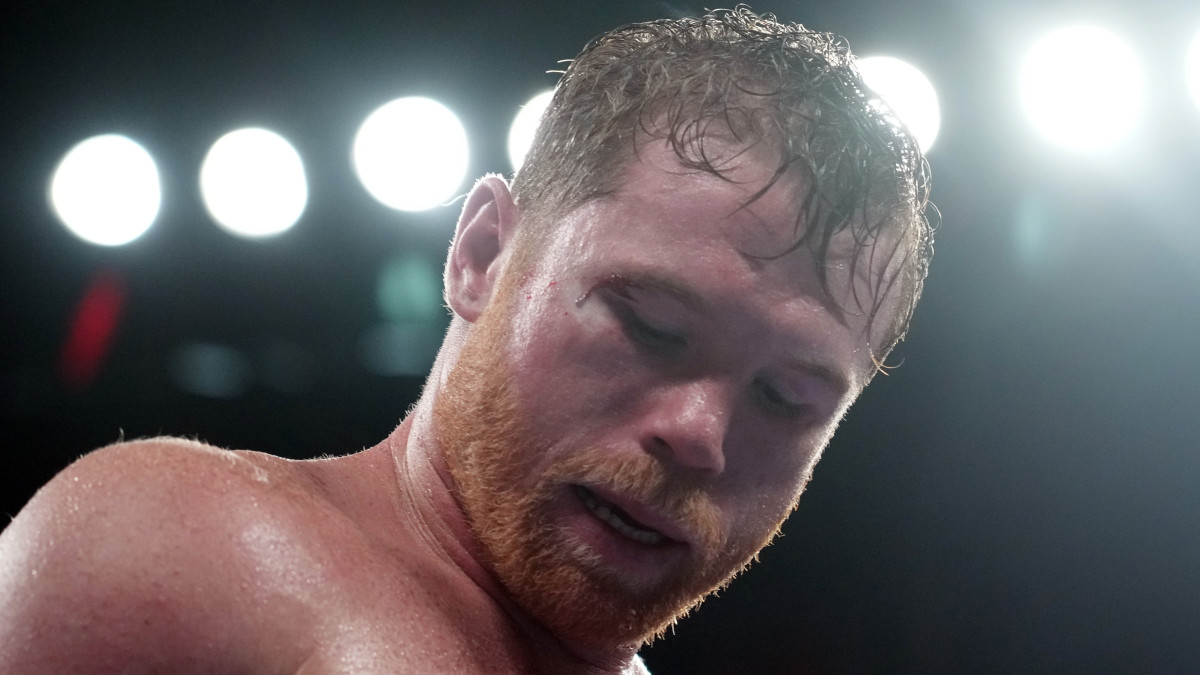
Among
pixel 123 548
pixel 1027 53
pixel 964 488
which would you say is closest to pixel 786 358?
pixel 123 548

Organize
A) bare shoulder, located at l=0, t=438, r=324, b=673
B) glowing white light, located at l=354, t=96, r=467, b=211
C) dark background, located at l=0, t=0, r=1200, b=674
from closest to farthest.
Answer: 1. bare shoulder, located at l=0, t=438, r=324, b=673
2. dark background, located at l=0, t=0, r=1200, b=674
3. glowing white light, located at l=354, t=96, r=467, b=211

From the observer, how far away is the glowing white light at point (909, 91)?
8.22ft

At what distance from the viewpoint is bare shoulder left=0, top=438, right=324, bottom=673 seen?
756 millimetres

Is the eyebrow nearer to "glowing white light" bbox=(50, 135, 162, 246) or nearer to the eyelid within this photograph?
the eyelid

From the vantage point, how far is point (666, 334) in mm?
1066

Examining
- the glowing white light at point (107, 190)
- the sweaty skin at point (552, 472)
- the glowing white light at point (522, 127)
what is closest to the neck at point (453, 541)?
the sweaty skin at point (552, 472)

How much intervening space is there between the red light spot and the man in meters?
2.03

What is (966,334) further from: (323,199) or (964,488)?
(323,199)

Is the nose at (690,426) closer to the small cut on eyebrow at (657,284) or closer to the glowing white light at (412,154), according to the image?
the small cut on eyebrow at (657,284)

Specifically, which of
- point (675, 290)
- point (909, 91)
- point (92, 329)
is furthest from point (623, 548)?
point (92, 329)

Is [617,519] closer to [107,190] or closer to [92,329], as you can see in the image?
[107,190]

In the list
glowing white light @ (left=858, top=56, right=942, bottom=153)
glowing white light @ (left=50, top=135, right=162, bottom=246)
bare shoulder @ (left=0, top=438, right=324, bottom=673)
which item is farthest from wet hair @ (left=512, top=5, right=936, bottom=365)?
glowing white light @ (left=50, top=135, right=162, bottom=246)

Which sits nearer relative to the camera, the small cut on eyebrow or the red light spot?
the small cut on eyebrow

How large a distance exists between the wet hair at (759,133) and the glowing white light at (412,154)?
4.70 feet
